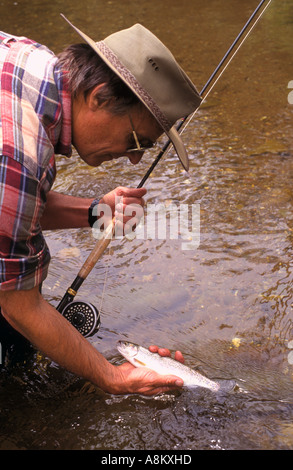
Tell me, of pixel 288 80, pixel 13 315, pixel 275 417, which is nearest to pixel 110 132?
pixel 13 315

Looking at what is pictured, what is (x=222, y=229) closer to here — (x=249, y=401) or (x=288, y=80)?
(x=249, y=401)

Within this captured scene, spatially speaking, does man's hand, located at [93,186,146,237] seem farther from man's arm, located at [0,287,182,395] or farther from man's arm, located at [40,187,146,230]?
man's arm, located at [0,287,182,395]

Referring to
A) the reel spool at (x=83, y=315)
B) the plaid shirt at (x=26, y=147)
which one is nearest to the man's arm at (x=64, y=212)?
A: the reel spool at (x=83, y=315)

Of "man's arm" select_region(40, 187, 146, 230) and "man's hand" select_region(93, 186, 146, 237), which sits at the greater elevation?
"man's hand" select_region(93, 186, 146, 237)

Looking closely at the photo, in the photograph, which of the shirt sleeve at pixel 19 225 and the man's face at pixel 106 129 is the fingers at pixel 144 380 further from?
the man's face at pixel 106 129

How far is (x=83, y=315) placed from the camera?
2.91 m

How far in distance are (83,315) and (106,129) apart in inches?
40.0

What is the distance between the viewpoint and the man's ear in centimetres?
224

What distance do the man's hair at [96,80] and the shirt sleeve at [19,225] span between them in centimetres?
43

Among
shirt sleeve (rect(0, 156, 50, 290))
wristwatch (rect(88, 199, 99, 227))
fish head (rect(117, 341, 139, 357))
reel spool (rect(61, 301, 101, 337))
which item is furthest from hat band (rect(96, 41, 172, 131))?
fish head (rect(117, 341, 139, 357))

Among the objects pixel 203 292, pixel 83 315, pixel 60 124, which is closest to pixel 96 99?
pixel 60 124

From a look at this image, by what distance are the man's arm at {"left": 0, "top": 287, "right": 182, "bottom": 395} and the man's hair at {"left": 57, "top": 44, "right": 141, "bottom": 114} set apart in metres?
0.80

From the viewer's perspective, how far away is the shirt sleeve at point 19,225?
204 cm

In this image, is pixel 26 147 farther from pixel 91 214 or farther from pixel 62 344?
pixel 91 214
